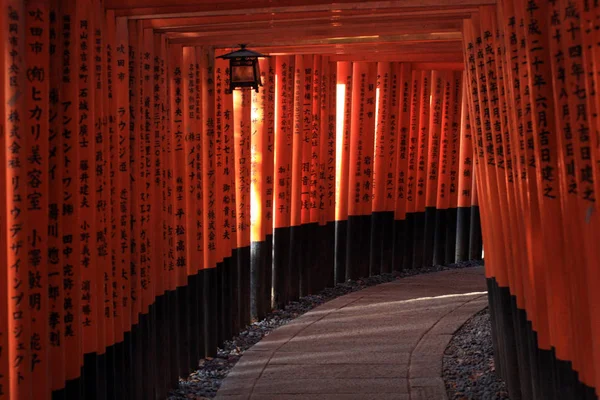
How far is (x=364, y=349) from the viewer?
9.18 metres

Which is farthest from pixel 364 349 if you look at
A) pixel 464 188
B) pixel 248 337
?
pixel 464 188

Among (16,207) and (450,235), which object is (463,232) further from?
(16,207)

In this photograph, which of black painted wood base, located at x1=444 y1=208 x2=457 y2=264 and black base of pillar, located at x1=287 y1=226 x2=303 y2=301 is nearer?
black base of pillar, located at x1=287 y1=226 x2=303 y2=301

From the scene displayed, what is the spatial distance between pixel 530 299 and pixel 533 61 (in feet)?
5.35

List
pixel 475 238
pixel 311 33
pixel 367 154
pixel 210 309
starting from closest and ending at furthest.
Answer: pixel 311 33 < pixel 210 309 < pixel 367 154 < pixel 475 238

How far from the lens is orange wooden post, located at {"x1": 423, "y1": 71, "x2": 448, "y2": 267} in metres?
14.2

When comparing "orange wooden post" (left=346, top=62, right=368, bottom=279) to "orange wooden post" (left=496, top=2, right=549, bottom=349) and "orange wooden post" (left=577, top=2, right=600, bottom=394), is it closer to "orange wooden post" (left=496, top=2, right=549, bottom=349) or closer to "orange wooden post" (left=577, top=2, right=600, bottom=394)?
"orange wooden post" (left=496, top=2, right=549, bottom=349)

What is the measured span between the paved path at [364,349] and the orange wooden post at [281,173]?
2.27 feet

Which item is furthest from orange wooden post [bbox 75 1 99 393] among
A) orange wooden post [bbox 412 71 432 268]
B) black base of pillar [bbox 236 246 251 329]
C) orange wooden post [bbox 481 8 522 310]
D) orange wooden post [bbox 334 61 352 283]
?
orange wooden post [bbox 412 71 432 268]

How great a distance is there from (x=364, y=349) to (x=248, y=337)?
1.58m

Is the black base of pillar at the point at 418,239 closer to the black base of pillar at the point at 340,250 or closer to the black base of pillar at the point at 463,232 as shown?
the black base of pillar at the point at 463,232

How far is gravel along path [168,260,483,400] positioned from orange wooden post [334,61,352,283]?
478 mm

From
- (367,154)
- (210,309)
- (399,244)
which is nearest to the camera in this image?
(210,309)

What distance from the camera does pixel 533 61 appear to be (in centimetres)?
538
